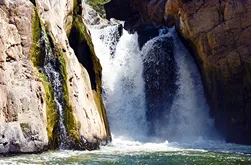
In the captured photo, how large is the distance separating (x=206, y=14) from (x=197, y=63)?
12.9 ft

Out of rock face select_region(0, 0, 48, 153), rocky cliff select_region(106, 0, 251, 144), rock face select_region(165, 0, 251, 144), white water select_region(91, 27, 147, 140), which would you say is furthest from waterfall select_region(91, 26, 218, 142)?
rock face select_region(0, 0, 48, 153)

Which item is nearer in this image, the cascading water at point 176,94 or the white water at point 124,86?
the white water at point 124,86

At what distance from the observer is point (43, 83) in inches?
607

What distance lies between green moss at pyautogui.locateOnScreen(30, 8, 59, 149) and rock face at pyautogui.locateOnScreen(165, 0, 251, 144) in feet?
40.1

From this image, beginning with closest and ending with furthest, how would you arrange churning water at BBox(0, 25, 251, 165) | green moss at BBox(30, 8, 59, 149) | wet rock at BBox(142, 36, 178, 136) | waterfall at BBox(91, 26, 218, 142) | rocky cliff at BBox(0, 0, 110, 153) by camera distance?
rocky cliff at BBox(0, 0, 110, 153) → green moss at BBox(30, 8, 59, 149) → churning water at BBox(0, 25, 251, 165) → waterfall at BBox(91, 26, 218, 142) → wet rock at BBox(142, 36, 178, 136)

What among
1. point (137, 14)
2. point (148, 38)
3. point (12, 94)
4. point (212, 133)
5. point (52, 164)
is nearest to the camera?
point (52, 164)

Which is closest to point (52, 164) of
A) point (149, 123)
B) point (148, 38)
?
point (149, 123)

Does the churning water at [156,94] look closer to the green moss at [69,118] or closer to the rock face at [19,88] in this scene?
the green moss at [69,118]

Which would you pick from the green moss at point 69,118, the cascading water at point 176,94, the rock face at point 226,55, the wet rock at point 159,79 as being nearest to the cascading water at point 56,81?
the green moss at point 69,118

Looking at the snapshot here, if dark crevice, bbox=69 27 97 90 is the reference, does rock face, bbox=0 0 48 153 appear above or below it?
below

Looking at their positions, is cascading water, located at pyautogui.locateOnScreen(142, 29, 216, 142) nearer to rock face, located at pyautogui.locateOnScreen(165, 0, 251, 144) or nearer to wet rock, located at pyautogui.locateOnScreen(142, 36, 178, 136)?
wet rock, located at pyautogui.locateOnScreen(142, 36, 178, 136)

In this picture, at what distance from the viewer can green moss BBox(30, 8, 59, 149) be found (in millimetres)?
15203

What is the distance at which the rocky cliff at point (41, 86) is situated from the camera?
527 inches

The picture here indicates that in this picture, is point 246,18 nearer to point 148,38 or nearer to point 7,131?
point 148,38
